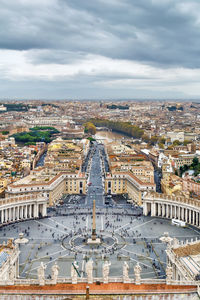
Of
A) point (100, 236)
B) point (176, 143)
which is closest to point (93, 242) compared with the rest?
point (100, 236)

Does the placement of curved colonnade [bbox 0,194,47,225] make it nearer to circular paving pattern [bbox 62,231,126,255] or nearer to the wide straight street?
the wide straight street

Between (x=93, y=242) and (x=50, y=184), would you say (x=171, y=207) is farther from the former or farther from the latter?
(x=50, y=184)

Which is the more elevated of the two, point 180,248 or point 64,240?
point 180,248

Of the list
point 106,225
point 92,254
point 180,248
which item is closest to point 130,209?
point 106,225

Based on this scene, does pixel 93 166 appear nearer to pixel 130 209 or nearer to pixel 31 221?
pixel 130 209

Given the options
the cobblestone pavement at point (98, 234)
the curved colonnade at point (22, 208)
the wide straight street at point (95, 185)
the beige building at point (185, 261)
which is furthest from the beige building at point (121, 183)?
the beige building at point (185, 261)

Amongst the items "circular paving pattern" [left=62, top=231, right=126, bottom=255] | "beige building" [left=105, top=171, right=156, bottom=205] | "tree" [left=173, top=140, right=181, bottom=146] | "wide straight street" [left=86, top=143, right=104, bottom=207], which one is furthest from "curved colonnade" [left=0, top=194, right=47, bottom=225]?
"tree" [left=173, top=140, right=181, bottom=146]
